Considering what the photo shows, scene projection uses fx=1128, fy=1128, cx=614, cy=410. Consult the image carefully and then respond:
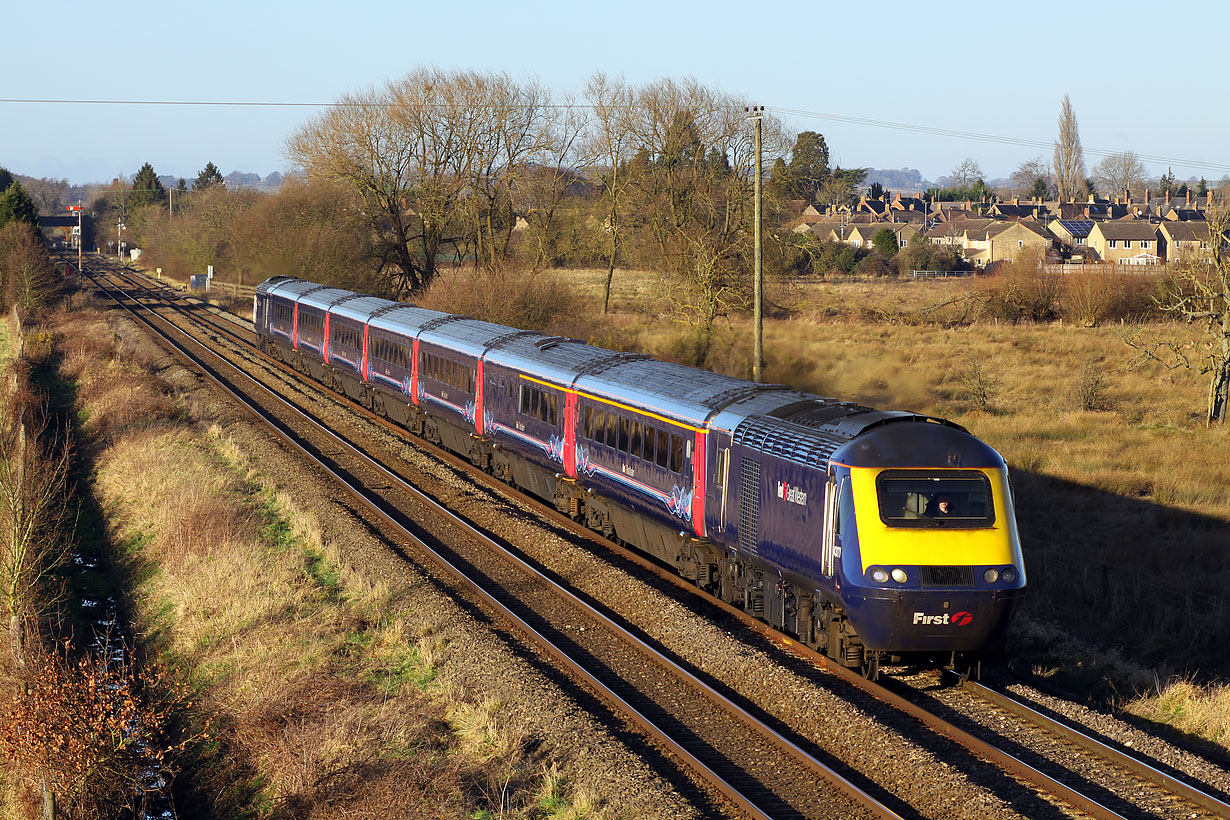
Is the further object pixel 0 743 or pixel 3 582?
pixel 3 582

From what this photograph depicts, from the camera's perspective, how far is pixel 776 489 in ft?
42.3

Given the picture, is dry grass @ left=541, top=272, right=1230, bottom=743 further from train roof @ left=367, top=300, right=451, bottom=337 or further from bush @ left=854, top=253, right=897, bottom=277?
bush @ left=854, top=253, right=897, bottom=277

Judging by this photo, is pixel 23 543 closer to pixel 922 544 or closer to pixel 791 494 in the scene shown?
pixel 791 494

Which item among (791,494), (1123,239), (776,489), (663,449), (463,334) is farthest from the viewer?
(1123,239)

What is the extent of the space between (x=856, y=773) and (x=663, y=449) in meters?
6.42

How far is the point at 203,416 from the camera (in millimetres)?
30125

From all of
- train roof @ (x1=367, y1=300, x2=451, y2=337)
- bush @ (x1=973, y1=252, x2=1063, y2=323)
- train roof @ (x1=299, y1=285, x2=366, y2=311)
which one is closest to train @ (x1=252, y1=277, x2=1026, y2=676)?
train roof @ (x1=367, y1=300, x2=451, y2=337)

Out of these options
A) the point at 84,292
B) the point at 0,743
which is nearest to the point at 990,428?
the point at 0,743

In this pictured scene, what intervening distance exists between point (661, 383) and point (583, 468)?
233 centimetres

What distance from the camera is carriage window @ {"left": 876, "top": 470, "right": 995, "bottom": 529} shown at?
1140cm

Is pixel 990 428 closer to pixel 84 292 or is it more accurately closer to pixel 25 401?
pixel 25 401

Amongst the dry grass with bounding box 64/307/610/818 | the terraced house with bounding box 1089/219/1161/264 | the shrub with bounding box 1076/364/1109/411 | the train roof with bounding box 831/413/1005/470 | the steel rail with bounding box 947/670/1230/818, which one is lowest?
the dry grass with bounding box 64/307/610/818

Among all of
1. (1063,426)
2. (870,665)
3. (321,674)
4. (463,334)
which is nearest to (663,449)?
(870,665)

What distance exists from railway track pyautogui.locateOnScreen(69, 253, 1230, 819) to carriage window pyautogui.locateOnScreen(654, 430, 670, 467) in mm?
2418
